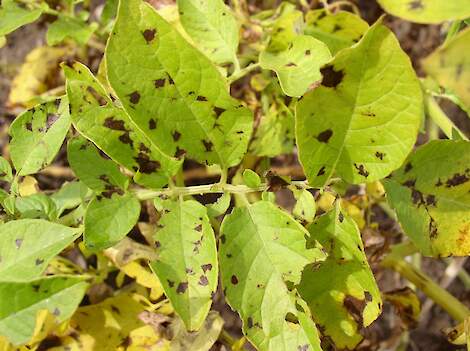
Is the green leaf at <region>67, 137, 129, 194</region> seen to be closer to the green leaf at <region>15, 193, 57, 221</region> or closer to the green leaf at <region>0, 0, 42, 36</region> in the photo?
the green leaf at <region>15, 193, 57, 221</region>

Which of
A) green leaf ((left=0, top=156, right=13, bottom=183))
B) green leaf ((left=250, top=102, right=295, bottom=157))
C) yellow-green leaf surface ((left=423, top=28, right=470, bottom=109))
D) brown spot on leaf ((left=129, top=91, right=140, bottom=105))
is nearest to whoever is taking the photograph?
yellow-green leaf surface ((left=423, top=28, right=470, bottom=109))

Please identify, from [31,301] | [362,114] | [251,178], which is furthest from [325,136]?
[31,301]

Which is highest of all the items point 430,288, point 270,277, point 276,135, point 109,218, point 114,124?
point 114,124

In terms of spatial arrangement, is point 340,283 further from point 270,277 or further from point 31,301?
point 31,301

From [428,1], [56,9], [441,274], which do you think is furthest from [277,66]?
[441,274]

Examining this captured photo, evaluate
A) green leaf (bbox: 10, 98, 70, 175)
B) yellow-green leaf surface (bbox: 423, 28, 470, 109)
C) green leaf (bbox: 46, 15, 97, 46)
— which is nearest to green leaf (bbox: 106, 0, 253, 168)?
green leaf (bbox: 10, 98, 70, 175)

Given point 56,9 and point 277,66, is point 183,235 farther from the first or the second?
point 56,9
